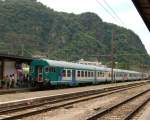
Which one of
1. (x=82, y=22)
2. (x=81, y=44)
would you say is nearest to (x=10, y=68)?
(x=81, y=44)

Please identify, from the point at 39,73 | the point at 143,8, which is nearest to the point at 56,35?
the point at 39,73

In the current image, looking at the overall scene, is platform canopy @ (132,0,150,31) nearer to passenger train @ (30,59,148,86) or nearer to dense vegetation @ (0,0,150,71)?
passenger train @ (30,59,148,86)

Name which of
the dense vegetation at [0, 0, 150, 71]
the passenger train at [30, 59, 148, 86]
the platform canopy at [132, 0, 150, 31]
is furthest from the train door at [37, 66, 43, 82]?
the dense vegetation at [0, 0, 150, 71]

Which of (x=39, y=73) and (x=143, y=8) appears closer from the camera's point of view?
(x=143, y=8)

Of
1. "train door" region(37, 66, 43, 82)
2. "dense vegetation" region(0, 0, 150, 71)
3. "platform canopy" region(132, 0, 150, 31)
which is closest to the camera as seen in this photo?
"platform canopy" region(132, 0, 150, 31)

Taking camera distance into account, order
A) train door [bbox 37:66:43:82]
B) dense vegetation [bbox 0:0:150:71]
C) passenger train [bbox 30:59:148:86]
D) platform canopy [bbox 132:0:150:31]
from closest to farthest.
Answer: platform canopy [bbox 132:0:150:31] → passenger train [bbox 30:59:148:86] → train door [bbox 37:66:43:82] → dense vegetation [bbox 0:0:150:71]

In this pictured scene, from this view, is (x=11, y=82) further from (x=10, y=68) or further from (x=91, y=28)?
(x=91, y=28)

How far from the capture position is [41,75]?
37625 millimetres

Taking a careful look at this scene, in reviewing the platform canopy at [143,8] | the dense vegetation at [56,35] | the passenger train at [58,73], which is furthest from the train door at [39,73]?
the dense vegetation at [56,35]

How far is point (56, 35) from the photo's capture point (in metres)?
145

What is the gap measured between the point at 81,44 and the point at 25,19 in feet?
98.8

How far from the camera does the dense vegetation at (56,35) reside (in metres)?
117

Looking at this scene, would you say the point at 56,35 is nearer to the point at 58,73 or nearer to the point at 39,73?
the point at 58,73

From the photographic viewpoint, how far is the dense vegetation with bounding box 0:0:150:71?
117m
